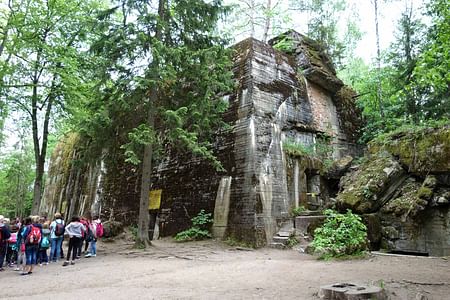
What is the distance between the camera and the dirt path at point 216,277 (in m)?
5.29

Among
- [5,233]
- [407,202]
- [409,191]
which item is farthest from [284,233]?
[5,233]

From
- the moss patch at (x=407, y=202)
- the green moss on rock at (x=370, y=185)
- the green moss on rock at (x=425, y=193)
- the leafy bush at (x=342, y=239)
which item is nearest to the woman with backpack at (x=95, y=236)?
the leafy bush at (x=342, y=239)

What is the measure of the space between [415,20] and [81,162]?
14920 mm

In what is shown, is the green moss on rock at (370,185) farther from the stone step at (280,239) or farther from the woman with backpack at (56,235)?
the woman with backpack at (56,235)

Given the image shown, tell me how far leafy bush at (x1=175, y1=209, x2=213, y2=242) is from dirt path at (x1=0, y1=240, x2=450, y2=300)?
2.19 meters

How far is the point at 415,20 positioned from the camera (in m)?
15.5

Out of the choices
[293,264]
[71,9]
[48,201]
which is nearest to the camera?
[293,264]

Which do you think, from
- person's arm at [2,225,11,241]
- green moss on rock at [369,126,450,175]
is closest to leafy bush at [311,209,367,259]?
green moss on rock at [369,126,450,175]

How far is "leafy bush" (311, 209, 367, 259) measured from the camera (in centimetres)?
861

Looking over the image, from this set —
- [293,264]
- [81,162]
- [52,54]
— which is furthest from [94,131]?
[293,264]

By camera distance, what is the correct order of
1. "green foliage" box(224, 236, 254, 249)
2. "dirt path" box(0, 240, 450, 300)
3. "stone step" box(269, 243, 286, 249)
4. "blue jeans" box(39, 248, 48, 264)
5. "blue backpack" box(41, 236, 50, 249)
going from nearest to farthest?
"dirt path" box(0, 240, 450, 300), "blue backpack" box(41, 236, 50, 249), "blue jeans" box(39, 248, 48, 264), "stone step" box(269, 243, 286, 249), "green foliage" box(224, 236, 254, 249)

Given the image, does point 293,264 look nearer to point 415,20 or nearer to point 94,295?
point 94,295

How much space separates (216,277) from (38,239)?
4625mm

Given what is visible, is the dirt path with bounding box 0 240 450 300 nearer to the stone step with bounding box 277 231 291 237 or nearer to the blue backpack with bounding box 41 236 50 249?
the blue backpack with bounding box 41 236 50 249
